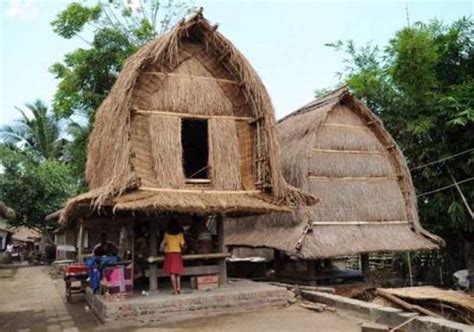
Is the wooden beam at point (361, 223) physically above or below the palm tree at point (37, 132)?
below

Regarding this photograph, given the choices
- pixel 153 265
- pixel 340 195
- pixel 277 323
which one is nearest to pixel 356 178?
pixel 340 195

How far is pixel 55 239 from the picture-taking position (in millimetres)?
32344

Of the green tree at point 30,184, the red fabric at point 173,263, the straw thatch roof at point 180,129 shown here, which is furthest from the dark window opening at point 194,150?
the green tree at point 30,184

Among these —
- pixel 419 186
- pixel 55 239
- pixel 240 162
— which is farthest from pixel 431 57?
pixel 55 239

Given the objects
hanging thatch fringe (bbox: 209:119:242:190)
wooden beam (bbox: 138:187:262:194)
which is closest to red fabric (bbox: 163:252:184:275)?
wooden beam (bbox: 138:187:262:194)

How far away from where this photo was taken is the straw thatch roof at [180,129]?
915 cm

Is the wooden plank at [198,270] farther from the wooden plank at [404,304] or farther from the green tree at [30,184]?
the green tree at [30,184]

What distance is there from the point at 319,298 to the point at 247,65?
529 cm

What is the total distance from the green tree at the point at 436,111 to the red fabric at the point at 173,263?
8.75 meters

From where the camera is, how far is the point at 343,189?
13.0 meters

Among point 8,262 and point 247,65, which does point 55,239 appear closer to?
point 8,262

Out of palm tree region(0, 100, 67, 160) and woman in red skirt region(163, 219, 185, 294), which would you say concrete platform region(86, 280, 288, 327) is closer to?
woman in red skirt region(163, 219, 185, 294)

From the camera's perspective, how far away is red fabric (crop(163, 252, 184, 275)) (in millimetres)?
9258

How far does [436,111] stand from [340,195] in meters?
4.64
